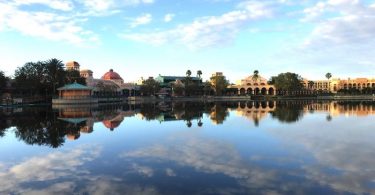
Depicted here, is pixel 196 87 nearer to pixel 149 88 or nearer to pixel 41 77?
pixel 149 88

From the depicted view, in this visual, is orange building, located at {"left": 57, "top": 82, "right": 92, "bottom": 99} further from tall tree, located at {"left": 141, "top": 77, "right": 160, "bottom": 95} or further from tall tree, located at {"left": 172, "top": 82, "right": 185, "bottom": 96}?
tall tree, located at {"left": 172, "top": 82, "right": 185, "bottom": 96}

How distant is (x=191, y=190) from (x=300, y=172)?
180 inches

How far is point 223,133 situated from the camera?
2727cm

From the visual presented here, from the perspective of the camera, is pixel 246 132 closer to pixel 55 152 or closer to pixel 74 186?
pixel 55 152

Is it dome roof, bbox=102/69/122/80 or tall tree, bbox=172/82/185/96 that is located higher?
dome roof, bbox=102/69/122/80

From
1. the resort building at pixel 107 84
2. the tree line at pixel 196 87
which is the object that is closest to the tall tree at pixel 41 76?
the resort building at pixel 107 84

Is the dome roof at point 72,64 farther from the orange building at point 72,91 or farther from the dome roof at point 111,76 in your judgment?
the orange building at point 72,91

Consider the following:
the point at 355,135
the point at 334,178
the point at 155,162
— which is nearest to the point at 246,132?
the point at 355,135

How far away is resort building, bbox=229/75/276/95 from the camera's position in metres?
182

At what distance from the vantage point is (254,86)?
18450 cm

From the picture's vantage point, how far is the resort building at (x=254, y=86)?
182238 millimetres

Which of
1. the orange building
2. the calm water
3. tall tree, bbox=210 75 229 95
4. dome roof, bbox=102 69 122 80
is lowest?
the calm water

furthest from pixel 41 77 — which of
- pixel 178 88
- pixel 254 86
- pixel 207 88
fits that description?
pixel 254 86

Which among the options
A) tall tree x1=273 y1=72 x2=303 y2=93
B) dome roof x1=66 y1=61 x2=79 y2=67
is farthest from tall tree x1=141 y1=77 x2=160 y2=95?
tall tree x1=273 y1=72 x2=303 y2=93
